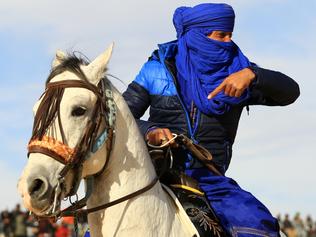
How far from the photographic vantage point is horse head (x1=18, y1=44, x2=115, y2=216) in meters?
5.62

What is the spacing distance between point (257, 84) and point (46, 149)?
2019 mm

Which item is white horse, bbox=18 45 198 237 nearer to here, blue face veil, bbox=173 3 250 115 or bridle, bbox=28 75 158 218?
bridle, bbox=28 75 158 218

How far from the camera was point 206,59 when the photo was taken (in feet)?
23.7

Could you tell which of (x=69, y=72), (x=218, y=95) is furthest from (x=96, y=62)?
(x=218, y=95)

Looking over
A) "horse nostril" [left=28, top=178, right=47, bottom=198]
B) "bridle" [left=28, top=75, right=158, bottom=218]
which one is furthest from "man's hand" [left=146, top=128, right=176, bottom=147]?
"horse nostril" [left=28, top=178, right=47, bottom=198]

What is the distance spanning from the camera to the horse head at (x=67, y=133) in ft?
18.5

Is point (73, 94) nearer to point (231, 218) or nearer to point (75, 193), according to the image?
point (75, 193)

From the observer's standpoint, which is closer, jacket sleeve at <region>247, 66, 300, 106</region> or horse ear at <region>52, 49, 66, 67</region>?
horse ear at <region>52, 49, 66, 67</region>

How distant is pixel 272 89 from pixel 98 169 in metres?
1.79

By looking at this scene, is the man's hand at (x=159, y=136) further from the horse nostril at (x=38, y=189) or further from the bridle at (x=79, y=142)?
the horse nostril at (x=38, y=189)

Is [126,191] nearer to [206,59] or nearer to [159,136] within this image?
[159,136]

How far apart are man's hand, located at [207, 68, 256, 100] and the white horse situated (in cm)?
82

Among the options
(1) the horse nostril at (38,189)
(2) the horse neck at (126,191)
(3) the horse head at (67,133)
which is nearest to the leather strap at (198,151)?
(2) the horse neck at (126,191)

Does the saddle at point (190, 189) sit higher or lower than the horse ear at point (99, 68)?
lower
